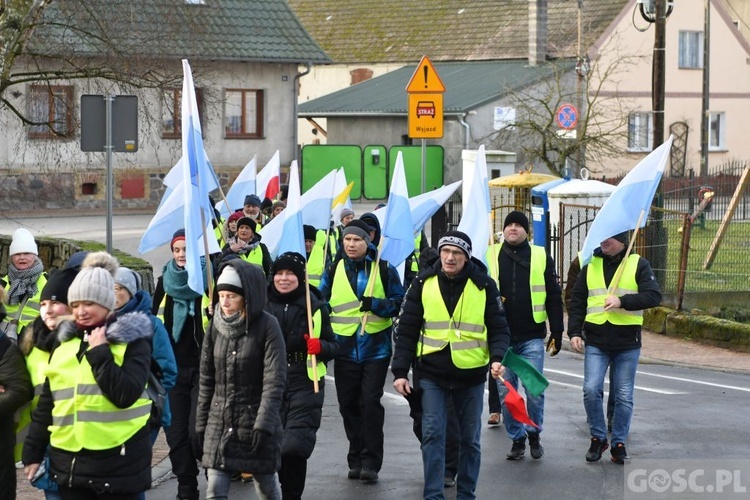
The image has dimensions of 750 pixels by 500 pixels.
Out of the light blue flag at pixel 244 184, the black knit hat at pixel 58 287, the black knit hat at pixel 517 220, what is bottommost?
the black knit hat at pixel 58 287

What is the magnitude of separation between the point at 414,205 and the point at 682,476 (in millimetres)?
4512

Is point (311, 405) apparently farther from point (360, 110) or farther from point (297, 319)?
point (360, 110)

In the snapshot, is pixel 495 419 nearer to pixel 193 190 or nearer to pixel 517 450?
pixel 517 450

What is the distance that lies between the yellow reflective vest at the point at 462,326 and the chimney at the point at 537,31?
39.7 meters

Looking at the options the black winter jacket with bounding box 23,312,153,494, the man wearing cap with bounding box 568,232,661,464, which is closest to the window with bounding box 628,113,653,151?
the man wearing cap with bounding box 568,232,661,464

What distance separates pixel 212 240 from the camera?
10008 mm

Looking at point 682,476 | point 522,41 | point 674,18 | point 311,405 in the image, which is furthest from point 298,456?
point 674,18

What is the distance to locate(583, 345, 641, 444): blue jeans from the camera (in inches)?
392

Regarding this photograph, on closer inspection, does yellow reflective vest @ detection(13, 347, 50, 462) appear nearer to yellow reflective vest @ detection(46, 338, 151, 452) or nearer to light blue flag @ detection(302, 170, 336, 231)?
yellow reflective vest @ detection(46, 338, 151, 452)

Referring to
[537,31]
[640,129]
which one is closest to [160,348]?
[537,31]

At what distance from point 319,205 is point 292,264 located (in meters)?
5.14

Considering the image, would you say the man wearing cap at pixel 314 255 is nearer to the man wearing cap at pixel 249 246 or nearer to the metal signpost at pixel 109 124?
the man wearing cap at pixel 249 246

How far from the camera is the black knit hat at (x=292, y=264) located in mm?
8273

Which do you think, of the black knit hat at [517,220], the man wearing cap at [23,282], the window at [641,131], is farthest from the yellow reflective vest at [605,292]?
the window at [641,131]
